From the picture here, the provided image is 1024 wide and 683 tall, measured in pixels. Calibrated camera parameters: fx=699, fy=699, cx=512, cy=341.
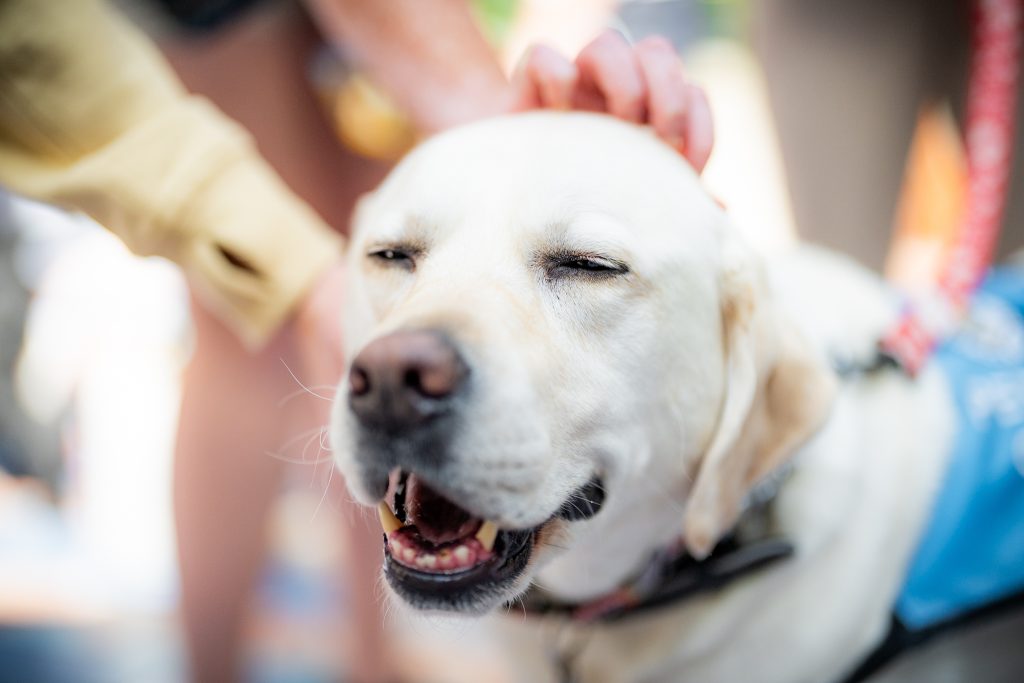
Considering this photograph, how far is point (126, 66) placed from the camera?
4.83 feet

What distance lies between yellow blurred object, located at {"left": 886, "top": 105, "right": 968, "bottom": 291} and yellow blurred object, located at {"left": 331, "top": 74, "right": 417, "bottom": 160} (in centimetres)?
237

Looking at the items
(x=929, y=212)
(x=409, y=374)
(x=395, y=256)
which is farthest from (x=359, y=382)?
(x=929, y=212)

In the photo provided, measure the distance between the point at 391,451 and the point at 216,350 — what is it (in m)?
1.38

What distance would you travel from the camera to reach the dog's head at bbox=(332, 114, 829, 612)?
3.09 ft

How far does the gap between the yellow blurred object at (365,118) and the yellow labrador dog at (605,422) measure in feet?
5.15

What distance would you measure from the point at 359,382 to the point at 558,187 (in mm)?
461

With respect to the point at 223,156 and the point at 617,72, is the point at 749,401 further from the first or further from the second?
the point at 223,156

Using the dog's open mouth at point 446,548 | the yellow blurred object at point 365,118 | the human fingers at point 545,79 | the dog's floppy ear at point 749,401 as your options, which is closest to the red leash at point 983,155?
the dog's floppy ear at point 749,401

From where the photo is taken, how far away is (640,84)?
1302mm

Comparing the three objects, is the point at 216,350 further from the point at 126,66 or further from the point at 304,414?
the point at 126,66

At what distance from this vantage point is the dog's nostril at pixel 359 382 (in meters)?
0.92

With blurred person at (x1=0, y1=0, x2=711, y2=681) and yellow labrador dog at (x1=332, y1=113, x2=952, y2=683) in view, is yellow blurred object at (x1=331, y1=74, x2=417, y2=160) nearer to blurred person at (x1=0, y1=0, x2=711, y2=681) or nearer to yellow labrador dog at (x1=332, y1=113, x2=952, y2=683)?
blurred person at (x1=0, y1=0, x2=711, y2=681)

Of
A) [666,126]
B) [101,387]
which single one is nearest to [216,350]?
[666,126]

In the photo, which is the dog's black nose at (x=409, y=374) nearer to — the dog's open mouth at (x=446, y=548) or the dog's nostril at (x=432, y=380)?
the dog's nostril at (x=432, y=380)
